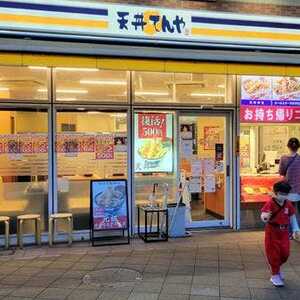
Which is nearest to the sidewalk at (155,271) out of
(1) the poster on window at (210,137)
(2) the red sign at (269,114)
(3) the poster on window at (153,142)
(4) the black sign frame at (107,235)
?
(4) the black sign frame at (107,235)

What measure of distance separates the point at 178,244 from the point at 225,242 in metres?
0.89

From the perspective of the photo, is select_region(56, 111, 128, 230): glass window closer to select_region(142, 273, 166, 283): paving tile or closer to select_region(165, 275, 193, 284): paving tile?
select_region(142, 273, 166, 283): paving tile

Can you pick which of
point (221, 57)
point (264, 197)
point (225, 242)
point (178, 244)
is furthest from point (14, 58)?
point (264, 197)

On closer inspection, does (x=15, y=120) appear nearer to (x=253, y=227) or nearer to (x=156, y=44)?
(x=156, y=44)

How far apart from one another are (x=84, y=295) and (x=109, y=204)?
3114 millimetres

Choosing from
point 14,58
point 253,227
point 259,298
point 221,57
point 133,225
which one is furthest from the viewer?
point 253,227

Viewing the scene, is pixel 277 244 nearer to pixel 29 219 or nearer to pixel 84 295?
pixel 84 295

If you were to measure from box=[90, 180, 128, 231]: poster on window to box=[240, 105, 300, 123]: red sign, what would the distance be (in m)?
2.94

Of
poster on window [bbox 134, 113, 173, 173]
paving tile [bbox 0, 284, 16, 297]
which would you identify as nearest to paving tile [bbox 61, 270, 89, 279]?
paving tile [bbox 0, 284, 16, 297]

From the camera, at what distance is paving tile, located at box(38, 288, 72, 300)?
6094mm

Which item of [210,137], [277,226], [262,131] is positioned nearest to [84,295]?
[277,226]

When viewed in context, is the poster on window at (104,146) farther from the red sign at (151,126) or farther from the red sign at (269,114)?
the red sign at (269,114)

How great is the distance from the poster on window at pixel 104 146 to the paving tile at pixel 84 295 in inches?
141

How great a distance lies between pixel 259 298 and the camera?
6.04 meters
